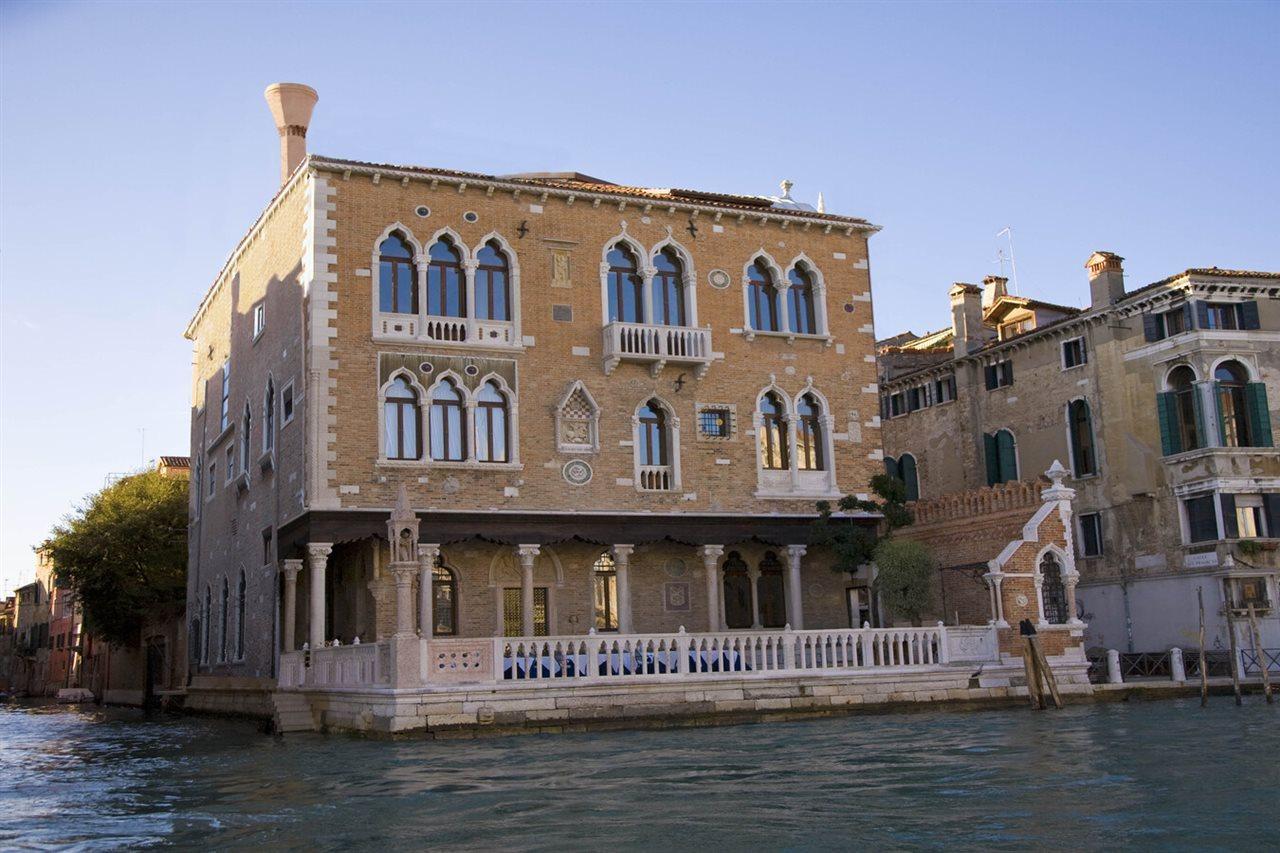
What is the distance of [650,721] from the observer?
58.0 ft

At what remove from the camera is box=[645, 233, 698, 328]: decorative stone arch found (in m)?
24.0

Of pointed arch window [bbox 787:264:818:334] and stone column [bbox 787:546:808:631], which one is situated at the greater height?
pointed arch window [bbox 787:264:818:334]

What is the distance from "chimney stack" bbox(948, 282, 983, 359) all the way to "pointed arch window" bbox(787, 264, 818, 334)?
29.4ft

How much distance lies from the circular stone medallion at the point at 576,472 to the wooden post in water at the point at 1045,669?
7666 mm

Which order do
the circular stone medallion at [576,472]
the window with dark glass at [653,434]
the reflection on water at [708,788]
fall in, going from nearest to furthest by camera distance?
the reflection on water at [708,788], the circular stone medallion at [576,472], the window with dark glass at [653,434]

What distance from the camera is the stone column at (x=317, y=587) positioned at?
2073 cm

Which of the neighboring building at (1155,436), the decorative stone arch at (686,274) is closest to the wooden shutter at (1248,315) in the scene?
the neighboring building at (1155,436)

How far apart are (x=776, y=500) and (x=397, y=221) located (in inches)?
323

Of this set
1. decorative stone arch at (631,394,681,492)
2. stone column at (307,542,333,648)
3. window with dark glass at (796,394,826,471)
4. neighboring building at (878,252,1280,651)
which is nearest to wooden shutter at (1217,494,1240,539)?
neighboring building at (878,252,1280,651)

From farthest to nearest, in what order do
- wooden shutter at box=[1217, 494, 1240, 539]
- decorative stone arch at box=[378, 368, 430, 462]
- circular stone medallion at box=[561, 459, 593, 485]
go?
wooden shutter at box=[1217, 494, 1240, 539]
circular stone medallion at box=[561, 459, 593, 485]
decorative stone arch at box=[378, 368, 430, 462]

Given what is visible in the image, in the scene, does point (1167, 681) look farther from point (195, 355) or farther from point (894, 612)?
point (195, 355)

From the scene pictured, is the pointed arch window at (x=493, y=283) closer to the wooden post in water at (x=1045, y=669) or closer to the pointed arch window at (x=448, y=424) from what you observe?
the pointed arch window at (x=448, y=424)

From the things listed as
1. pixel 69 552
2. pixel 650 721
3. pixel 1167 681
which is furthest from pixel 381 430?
pixel 69 552

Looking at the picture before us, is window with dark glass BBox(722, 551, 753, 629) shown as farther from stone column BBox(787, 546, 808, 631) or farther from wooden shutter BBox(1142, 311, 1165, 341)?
wooden shutter BBox(1142, 311, 1165, 341)
